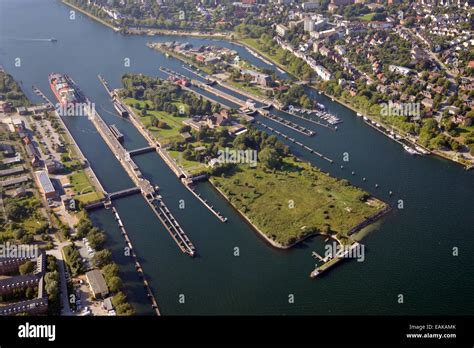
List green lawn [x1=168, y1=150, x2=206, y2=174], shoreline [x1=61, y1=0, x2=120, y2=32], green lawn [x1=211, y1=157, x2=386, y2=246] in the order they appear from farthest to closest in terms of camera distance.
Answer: shoreline [x1=61, y1=0, x2=120, y2=32], green lawn [x1=168, y1=150, x2=206, y2=174], green lawn [x1=211, y1=157, x2=386, y2=246]

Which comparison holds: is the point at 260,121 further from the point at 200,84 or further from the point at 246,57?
the point at 246,57

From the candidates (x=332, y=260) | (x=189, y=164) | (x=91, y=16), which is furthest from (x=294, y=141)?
(x=91, y=16)

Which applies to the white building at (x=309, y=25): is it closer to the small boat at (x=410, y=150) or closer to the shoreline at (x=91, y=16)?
the shoreline at (x=91, y=16)

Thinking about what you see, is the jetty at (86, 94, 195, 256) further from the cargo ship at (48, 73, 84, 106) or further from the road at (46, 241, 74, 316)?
the road at (46, 241, 74, 316)

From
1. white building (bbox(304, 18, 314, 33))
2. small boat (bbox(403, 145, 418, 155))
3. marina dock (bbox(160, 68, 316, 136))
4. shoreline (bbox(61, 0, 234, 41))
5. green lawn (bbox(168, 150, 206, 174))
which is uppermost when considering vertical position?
white building (bbox(304, 18, 314, 33))

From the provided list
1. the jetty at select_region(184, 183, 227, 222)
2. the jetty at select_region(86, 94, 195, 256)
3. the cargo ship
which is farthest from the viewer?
the cargo ship

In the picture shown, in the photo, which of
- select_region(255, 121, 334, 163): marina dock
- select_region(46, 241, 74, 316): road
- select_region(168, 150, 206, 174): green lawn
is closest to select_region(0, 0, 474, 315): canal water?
select_region(255, 121, 334, 163): marina dock

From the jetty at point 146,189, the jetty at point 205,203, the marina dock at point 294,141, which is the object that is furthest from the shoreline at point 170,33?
the jetty at point 205,203

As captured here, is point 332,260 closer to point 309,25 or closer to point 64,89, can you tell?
point 64,89
